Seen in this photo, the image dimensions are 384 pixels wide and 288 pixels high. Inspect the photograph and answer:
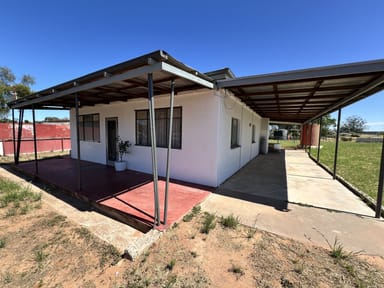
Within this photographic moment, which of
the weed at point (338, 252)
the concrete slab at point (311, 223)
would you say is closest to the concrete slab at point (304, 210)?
the concrete slab at point (311, 223)

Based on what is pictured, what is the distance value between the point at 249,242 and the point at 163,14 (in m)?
7.55

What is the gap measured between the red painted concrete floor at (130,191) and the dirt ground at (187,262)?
24.7 inches

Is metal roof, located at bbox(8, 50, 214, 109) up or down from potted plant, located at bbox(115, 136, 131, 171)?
up

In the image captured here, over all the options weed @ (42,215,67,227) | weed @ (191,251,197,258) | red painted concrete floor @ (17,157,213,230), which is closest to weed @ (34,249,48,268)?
weed @ (42,215,67,227)

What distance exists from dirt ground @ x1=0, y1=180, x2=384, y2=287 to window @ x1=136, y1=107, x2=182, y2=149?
2962 millimetres

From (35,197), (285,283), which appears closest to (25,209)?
(35,197)

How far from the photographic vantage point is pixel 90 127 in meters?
7.91

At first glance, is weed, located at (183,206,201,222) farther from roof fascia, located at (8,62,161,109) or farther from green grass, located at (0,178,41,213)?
green grass, located at (0,178,41,213)

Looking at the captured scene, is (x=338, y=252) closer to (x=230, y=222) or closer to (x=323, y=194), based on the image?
(x=230, y=222)

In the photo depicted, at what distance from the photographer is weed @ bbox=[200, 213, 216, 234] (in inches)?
108

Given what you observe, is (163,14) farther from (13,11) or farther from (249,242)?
(249,242)

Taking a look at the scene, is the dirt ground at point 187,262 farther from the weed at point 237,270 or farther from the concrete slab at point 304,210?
the concrete slab at point 304,210

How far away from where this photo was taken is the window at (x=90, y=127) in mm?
7582

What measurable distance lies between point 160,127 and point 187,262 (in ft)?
13.3
